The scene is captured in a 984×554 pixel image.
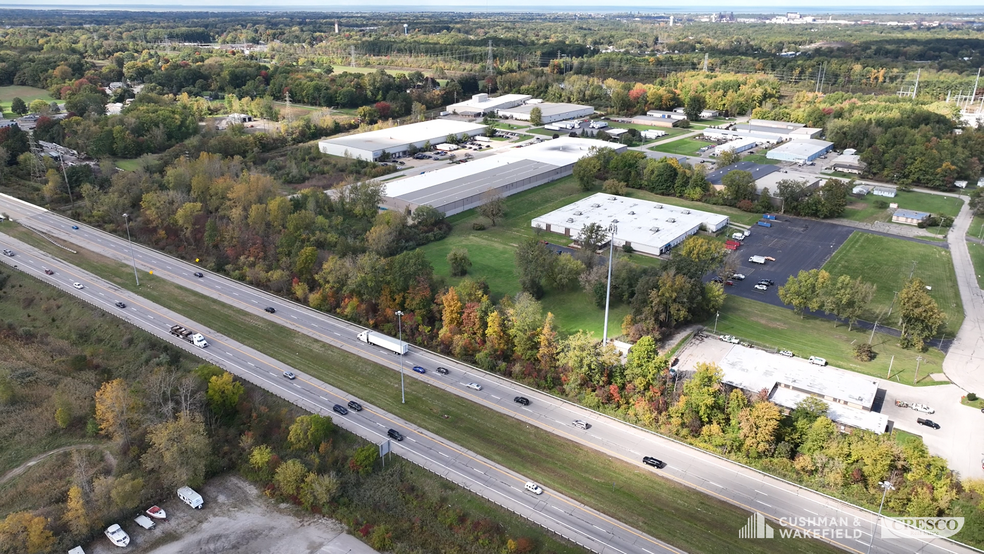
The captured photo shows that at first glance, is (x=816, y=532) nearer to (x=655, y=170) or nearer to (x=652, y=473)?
(x=652, y=473)

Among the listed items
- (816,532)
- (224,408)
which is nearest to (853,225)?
(816,532)

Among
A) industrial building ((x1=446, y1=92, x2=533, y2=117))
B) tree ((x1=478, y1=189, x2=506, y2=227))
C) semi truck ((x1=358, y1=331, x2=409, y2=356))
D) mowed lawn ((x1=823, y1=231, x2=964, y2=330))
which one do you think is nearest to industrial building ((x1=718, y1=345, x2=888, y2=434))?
mowed lawn ((x1=823, y1=231, x2=964, y2=330))

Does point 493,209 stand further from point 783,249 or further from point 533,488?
point 533,488

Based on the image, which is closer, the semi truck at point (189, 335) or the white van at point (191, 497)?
the white van at point (191, 497)

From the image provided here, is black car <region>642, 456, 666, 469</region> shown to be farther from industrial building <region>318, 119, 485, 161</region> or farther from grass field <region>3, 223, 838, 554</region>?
industrial building <region>318, 119, 485, 161</region>

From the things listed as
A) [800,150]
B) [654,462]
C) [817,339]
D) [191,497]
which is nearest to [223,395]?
[191,497]

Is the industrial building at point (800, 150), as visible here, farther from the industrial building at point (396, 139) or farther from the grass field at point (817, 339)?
the grass field at point (817, 339)

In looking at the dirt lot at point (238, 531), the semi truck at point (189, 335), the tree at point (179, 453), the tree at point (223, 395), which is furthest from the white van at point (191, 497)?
the semi truck at point (189, 335)
